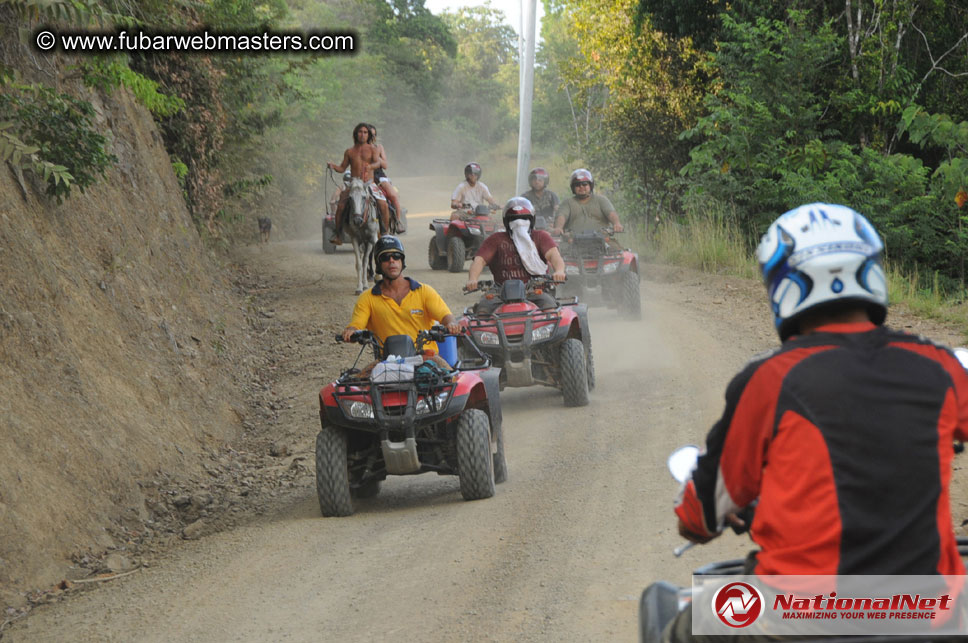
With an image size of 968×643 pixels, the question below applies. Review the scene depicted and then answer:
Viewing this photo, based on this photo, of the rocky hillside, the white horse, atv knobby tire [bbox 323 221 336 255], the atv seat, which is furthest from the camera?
atv knobby tire [bbox 323 221 336 255]

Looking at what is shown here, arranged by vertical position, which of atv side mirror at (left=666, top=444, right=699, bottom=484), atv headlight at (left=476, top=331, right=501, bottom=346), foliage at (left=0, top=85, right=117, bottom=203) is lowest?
atv headlight at (left=476, top=331, right=501, bottom=346)

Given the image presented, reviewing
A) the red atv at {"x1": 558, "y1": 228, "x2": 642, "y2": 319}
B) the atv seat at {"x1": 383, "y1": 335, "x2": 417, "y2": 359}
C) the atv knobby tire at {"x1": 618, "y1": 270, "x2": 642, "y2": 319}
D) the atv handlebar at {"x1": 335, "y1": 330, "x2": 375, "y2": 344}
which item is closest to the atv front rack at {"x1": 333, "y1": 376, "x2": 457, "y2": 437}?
the atv seat at {"x1": 383, "y1": 335, "x2": 417, "y2": 359}

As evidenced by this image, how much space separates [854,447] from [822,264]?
1.50ft

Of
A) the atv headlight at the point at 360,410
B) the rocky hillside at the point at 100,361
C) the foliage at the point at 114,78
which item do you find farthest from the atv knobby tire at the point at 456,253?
the atv headlight at the point at 360,410

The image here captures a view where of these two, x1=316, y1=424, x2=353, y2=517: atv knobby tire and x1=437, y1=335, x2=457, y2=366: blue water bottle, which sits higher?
x1=437, y1=335, x2=457, y2=366: blue water bottle

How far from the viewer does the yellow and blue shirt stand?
358 inches

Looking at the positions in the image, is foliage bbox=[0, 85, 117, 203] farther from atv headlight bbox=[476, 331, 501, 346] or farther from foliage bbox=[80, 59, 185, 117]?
atv headlight bbox=[476, 331, 501, 346]

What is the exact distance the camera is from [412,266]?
2284cm

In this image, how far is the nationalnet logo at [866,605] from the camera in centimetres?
251

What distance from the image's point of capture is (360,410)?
7875 millimetres

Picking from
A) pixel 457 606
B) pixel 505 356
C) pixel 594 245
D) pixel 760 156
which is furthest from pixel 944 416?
pixel 760 156

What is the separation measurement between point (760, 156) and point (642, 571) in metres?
16.5

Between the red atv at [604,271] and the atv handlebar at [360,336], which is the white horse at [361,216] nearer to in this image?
the red atv at [604,271]

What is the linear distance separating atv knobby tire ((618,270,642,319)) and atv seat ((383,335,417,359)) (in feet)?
25.8
